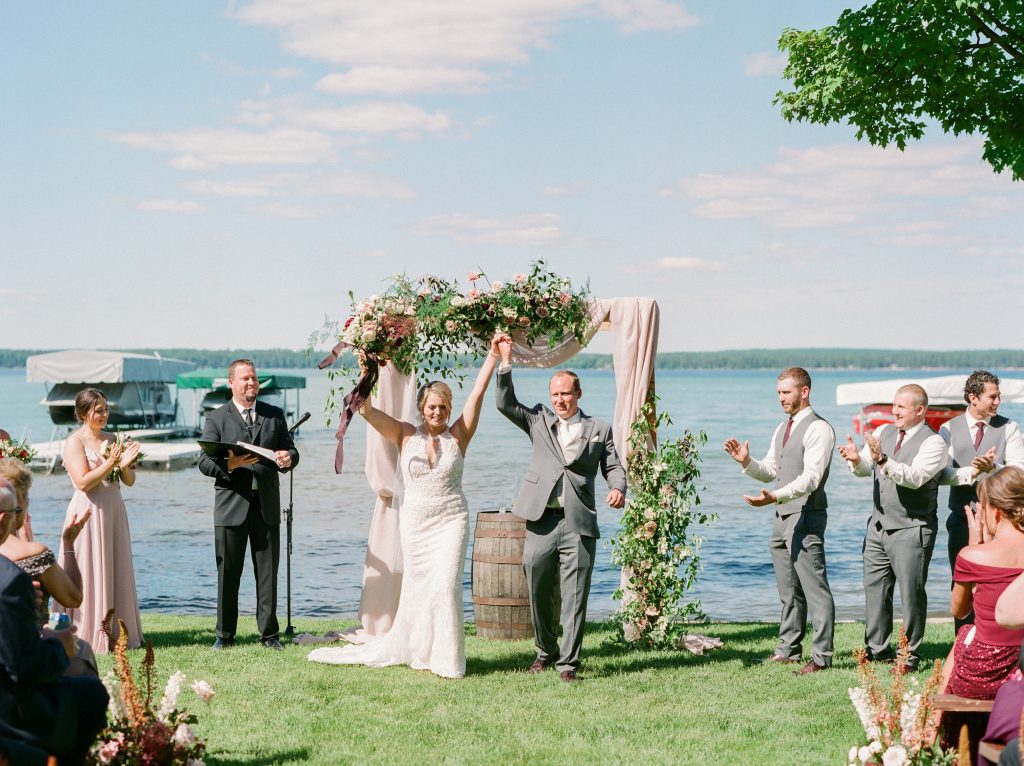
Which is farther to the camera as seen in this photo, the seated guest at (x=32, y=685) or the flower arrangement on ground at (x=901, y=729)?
the flower arrangement on ground at (x=901, y=729)

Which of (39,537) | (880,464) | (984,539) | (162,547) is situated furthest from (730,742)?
(39,537)

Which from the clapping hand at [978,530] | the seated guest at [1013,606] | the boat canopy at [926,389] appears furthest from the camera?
the boat canopy at [926,389]

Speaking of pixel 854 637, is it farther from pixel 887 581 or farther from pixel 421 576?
pixel 421 576

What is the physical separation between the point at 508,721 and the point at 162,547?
653 inches

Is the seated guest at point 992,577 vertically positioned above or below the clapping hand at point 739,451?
below

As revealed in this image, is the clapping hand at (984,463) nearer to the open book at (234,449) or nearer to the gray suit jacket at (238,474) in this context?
the gray suit jacket at (238,474)

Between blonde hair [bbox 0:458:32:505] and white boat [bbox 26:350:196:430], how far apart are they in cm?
4360

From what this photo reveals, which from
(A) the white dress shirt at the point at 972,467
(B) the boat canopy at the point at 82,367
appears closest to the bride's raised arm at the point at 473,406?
(A) the white dress shirt at the point at 972,467

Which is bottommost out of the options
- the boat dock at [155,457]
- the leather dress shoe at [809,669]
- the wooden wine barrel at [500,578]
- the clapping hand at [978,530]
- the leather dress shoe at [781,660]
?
the boat dock at [155,457]

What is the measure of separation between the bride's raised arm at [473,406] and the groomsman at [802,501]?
1.88m

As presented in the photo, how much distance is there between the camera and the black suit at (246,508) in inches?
343

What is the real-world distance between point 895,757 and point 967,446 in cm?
455

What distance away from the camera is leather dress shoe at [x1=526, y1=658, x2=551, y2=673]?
26.6ft

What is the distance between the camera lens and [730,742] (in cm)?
639
